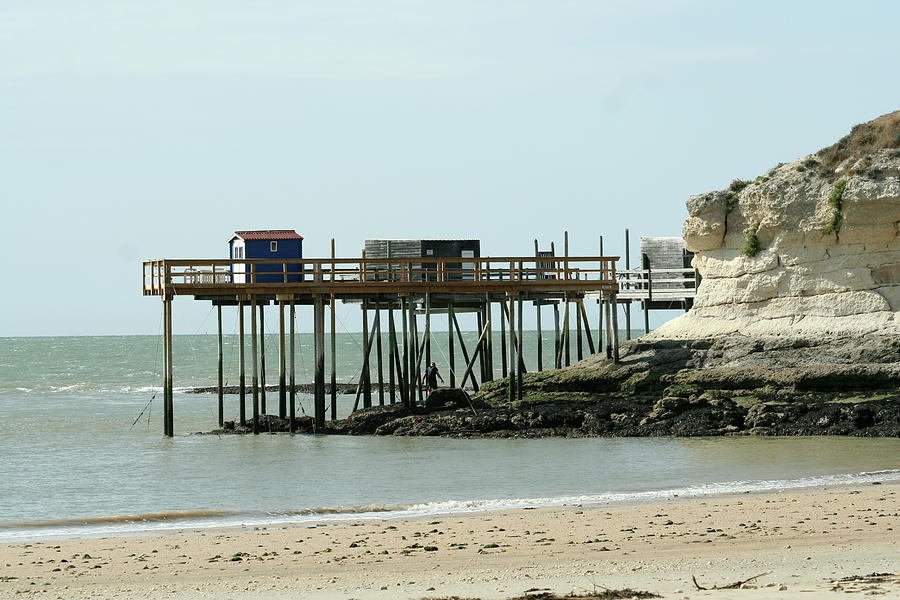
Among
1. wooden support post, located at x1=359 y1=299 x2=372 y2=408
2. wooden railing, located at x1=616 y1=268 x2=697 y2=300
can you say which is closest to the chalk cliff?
wooden railing, located at x1=616 y1=268 x2=697 y2=300

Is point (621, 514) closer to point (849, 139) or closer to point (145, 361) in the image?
point (849, 139)

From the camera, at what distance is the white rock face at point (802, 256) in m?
32.2

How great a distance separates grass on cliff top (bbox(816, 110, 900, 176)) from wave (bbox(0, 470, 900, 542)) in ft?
46.0

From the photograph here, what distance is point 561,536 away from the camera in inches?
643

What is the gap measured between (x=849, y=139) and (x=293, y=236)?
49.1 feet

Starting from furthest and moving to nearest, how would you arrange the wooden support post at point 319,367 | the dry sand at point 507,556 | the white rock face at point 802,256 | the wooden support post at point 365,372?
the wooden support post at point 365,372 < the wooden support post at point 319,367 < the white rock face at point 802,256 < the dry sand at point 507,556

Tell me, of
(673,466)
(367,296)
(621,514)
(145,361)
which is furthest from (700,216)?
(145,361)

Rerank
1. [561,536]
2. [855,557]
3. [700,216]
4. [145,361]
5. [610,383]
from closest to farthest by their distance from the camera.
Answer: [855,557], [561,536], [610,383], [700,216], [145,361]

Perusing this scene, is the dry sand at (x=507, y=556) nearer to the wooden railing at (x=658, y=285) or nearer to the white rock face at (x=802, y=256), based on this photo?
the white rock face at (x=802, y=256)

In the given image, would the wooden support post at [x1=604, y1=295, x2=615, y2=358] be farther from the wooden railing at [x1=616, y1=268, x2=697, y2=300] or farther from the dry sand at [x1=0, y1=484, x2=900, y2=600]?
the dry sand at [x1=0, y1=484, x2=900, y2=600]

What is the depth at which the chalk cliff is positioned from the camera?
32.2 meters

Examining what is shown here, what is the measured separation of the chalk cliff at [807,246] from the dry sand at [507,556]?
14.2 m

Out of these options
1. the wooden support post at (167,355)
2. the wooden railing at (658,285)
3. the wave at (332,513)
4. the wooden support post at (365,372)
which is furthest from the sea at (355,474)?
the wooden railing at (658,285)

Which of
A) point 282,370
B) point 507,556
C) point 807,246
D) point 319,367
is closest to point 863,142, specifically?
point 807,246
